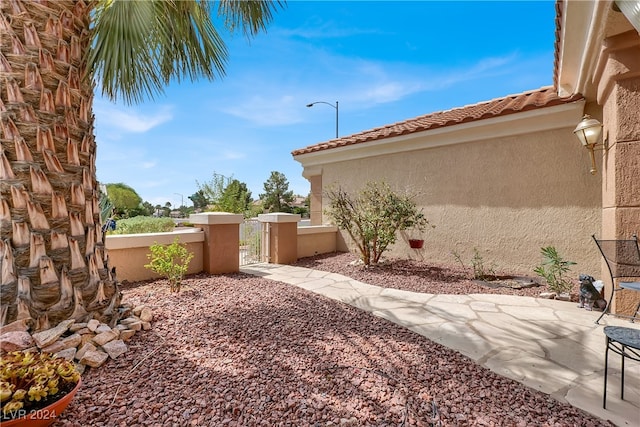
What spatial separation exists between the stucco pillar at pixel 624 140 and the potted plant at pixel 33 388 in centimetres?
707

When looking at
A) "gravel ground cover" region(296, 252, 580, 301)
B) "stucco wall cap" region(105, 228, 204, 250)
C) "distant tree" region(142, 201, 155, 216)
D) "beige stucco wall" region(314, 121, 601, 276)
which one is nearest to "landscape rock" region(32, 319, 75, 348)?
"stucco wall cap" region(105, 228, 204, 250)

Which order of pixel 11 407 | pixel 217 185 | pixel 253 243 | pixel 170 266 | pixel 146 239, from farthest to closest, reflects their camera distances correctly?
1. pixel 217 185
2. pixel 253 243
3. pixel 146 239
4. pixel 170 266
5. pixel 11 407

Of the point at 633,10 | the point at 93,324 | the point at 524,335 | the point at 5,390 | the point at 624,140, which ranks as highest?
the point at 633,10

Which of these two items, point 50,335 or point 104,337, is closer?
point 50,335

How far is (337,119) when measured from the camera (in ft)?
52.3

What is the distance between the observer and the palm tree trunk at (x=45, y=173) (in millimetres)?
2770

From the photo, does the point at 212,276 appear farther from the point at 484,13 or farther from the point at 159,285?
the point at 484,13

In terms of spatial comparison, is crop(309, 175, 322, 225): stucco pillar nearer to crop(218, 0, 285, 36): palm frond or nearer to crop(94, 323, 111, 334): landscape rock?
crop(218, 0, 285, 36): palm frond

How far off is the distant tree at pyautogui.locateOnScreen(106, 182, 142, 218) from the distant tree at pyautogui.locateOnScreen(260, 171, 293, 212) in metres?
14.5

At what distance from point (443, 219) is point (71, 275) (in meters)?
8.42

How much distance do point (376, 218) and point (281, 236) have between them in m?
2.97

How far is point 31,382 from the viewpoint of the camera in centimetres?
199

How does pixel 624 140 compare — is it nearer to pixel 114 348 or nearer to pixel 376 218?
pixel 376 218

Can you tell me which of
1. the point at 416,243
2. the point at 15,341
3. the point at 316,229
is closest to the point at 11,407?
the point at 15,341
